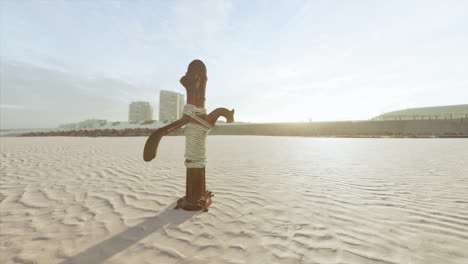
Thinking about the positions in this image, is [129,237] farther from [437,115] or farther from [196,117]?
[437,115]

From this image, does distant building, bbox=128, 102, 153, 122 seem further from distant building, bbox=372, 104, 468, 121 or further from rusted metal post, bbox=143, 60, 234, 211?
rusted metal post, bbox=143, 60, 234, 211

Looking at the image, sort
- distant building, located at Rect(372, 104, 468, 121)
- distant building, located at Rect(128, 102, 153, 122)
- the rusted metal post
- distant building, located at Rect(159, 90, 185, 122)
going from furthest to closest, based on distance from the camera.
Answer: distant building, located at Rect(128, 102, 153, 122) < distant building, located at Rect(159, 90, 185, 122) < distant building, located at Rect(372, 104, 468, 121) < the rusted metal post

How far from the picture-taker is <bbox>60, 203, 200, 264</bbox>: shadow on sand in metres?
1.69

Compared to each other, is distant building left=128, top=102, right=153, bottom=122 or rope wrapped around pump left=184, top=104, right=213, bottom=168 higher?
distant building left=128, top=102, right=153, bottom=122

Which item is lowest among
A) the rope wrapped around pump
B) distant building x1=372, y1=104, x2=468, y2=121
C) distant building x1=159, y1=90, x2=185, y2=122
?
the rope wrapped around pump

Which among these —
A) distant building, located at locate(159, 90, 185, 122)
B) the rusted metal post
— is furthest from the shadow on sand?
distant building, located at locate(159, 90, 185, 122)

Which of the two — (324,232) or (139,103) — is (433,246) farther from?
(139,103)

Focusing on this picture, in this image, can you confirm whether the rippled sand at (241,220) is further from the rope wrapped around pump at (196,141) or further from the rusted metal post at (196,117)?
the rope wrapped around pump at (196,141)

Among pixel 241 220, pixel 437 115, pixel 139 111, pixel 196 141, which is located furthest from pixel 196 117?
pixel 139 111

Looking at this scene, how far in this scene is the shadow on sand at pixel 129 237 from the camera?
1688 mm

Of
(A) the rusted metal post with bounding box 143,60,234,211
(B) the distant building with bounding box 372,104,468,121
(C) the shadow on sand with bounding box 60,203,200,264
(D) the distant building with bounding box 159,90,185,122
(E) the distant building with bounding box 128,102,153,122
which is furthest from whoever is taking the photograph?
(E) the distant building with bounding box 128,102,153,122

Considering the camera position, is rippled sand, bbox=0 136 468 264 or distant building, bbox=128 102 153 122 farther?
distant building, bbox=128 102 153 122

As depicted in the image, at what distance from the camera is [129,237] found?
2016mm

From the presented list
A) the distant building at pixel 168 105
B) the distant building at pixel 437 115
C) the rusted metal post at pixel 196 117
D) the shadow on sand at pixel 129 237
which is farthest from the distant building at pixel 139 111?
the shadow on sand at pixel 129 237
